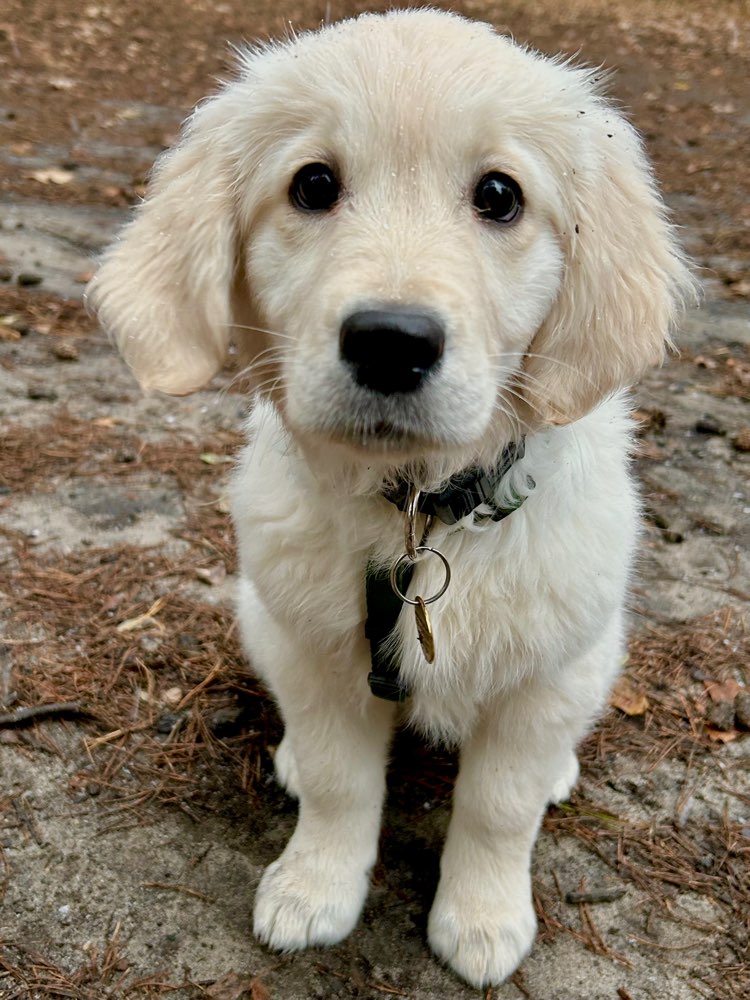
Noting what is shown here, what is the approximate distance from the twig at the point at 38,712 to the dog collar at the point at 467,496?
1.26 m

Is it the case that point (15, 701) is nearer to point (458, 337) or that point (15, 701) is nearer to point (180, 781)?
point (180, 781)

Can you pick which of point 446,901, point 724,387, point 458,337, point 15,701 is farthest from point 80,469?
point 724,387

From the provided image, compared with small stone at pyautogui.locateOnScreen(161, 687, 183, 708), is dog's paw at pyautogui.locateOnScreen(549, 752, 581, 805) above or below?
above

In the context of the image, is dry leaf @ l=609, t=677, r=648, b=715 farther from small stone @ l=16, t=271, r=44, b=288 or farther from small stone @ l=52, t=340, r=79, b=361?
small stone @ l=16, t=271, r=44, b=288

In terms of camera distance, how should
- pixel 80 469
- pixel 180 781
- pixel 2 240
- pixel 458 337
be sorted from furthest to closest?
pixel 2 240, pixel 80 469, pixel 180 781, pixel 458 337

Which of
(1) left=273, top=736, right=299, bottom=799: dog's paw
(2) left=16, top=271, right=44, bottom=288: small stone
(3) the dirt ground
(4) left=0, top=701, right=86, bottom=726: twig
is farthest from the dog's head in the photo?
(2) left=16, top=271, right=44, bottom=288: small stone

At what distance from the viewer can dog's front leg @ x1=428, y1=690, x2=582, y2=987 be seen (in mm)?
1961

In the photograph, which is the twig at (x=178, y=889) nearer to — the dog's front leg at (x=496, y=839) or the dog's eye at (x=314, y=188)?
the dog's front leg at (x=496, y=839)

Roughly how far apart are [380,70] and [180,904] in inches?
70.7

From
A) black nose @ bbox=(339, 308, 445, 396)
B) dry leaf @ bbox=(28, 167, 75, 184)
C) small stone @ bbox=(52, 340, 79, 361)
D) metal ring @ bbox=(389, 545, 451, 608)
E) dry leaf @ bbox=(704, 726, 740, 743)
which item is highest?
black nose @ bbox=(339, 308, 445, 396)

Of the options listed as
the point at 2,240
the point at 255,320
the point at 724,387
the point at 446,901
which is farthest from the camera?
the point at 2,240

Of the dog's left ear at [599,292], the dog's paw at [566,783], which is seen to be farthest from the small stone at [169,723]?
the dog's left ear at [599,292]

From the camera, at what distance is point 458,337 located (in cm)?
148

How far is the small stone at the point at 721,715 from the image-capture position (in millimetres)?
2607
